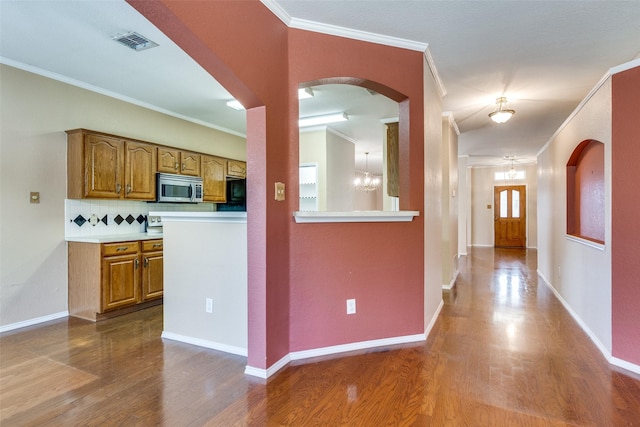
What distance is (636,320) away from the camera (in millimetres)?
2471

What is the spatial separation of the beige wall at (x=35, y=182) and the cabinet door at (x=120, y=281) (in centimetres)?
58

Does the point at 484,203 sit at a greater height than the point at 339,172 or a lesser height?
lesser

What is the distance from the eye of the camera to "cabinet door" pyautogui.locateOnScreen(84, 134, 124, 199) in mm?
3658

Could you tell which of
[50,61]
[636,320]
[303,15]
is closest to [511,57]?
[303,15]

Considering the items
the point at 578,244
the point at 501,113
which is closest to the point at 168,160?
the point at 501,113

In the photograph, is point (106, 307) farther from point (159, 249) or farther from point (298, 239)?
point (298, 239)

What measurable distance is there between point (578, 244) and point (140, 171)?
200 inches

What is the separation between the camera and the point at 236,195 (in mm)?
5637

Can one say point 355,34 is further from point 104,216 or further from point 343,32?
point 104,216

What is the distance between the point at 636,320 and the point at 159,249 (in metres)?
4.59

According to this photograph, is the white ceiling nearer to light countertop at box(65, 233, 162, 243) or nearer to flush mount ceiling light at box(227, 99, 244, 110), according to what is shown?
flush mount ceiling light at box(227, 99, 244, 110)

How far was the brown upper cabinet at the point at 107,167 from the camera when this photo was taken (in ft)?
11.9

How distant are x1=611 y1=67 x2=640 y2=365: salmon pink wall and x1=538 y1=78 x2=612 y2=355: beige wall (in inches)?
2.7

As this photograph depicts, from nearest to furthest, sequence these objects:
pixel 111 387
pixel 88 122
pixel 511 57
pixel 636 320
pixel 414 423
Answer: pixel 414 423
pixel 111 387
pixel 636 320
pixel 511 57
pixel 88 122
